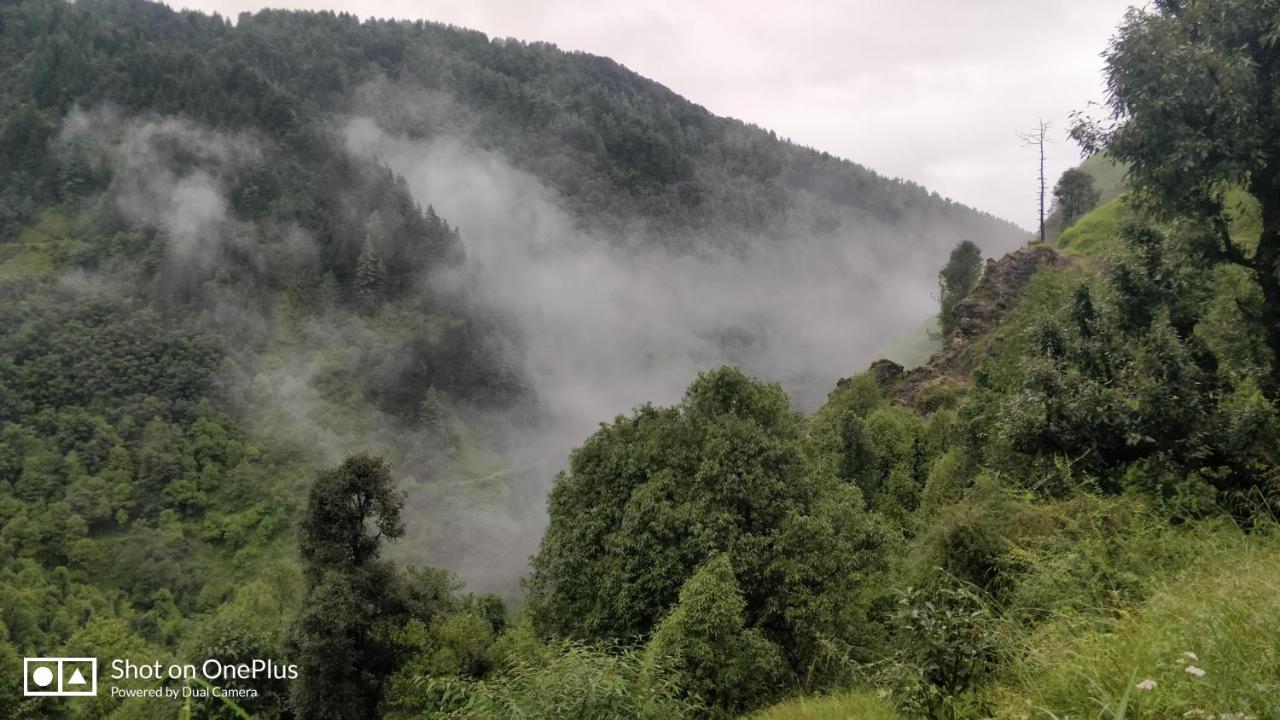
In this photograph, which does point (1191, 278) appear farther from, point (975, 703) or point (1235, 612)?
point (975, 703)

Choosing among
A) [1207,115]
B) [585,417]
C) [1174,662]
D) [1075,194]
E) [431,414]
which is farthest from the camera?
[585,417]

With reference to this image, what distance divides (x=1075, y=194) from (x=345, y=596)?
220ft

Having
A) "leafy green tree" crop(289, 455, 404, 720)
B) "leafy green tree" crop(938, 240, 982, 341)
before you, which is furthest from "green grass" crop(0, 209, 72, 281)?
"leafy green tree" crop(938, 240, 982, 341)

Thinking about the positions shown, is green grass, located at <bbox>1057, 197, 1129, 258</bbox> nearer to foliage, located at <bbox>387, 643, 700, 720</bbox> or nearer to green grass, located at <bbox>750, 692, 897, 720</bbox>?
green grass, located at <bbox>750, 692, 897, 720</bbox>

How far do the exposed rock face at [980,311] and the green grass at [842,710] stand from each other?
4066 centimetres

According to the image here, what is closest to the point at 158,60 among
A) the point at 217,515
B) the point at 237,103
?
the point at 237,103

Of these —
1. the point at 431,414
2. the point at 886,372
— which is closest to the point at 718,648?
the point at 886,372

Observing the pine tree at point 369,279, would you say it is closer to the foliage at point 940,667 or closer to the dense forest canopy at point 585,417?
the dense forest canopy at point 585,417

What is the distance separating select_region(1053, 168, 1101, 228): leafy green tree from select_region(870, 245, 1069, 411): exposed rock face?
51.2ft

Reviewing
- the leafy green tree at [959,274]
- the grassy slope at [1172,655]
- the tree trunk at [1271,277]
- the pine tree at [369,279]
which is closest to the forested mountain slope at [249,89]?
the pine tree at [369,279]

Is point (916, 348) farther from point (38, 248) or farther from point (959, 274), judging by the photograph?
point (38, 248)

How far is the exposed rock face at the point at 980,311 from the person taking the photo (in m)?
46.0

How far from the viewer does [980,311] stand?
158 feet

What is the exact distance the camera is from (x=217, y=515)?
280 feet
